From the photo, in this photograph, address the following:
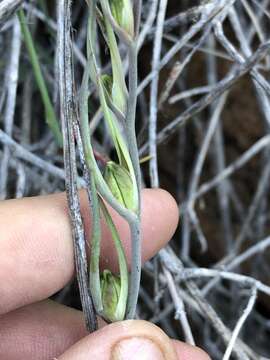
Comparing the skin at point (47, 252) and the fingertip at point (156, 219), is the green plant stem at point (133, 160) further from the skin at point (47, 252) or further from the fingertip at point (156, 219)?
the fingertip at point (156, 219)

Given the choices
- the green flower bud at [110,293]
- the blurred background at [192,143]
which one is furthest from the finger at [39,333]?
the green flower bud at [110,293]

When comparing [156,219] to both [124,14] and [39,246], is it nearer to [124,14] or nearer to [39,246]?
[39,246]

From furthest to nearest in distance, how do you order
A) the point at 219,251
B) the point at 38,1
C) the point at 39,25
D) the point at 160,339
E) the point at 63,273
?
the point at 219,251 < the point at 39,25 < the point at 38,1 < the point at 63,273 < the point at 160,339

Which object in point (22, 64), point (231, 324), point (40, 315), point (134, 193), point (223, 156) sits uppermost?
point (22, 64)

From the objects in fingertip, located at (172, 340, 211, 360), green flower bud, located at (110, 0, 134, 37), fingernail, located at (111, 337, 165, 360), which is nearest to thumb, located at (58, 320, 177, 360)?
fingernail, located at (111, 337, 165, 360)

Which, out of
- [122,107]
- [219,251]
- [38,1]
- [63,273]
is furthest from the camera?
[219,251]

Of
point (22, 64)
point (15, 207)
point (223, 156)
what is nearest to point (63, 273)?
point (15, 207)

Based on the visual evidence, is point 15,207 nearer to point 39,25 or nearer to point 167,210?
point 167,210
